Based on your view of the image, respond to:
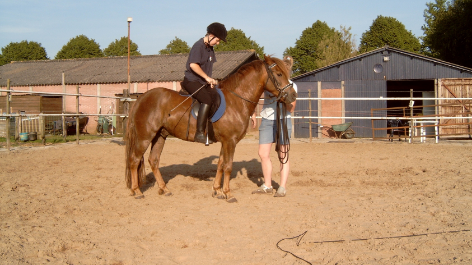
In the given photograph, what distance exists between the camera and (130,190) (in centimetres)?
565

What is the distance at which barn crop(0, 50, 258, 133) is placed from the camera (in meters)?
23.7

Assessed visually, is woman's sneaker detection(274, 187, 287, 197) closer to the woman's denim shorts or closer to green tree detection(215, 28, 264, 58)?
the woman's denim shorts

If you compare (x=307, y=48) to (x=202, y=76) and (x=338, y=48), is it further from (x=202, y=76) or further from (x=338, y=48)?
(x=202, y=76)

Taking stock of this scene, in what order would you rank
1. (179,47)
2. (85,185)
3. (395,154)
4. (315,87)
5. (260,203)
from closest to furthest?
(260,203) → (85,185) → (395,154) → (315,87) → (179,47)

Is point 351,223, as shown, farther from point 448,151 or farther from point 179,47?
point 179,47

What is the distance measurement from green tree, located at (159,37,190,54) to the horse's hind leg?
185ft

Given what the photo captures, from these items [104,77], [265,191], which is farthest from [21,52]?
[265,191]

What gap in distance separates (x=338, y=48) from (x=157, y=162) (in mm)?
36259

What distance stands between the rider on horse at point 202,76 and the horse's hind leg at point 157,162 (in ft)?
2.70

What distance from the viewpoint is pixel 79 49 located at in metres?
51.2

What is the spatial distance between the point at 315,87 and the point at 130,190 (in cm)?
1632

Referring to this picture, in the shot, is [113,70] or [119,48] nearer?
[113,70]

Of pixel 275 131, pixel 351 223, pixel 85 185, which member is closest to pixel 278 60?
pixel 275 131

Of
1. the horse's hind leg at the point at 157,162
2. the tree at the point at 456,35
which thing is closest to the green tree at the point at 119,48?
the tree at the point at 456,35
